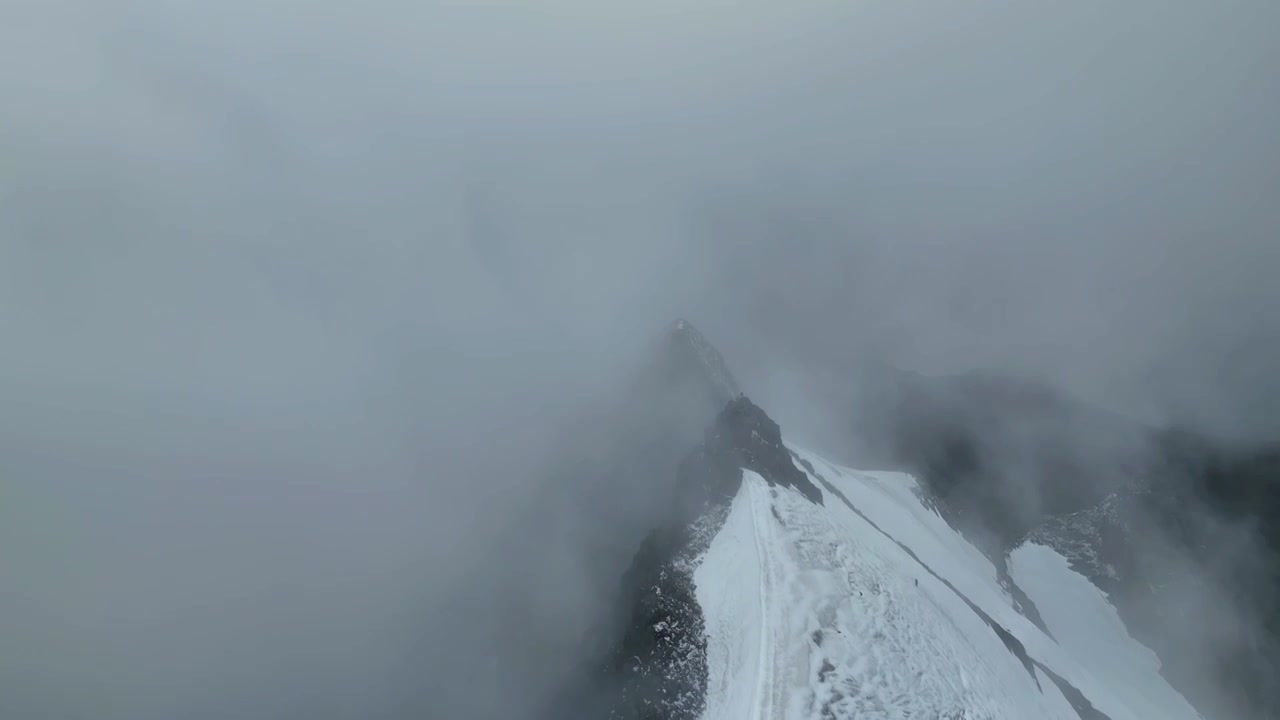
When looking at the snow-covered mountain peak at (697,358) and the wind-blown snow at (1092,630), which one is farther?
the snow-covered mountain peak at (697,358)

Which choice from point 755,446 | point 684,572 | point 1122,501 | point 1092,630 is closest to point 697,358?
point 755,446

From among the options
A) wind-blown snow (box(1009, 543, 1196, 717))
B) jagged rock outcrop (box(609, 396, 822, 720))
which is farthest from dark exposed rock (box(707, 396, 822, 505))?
wind-blown snow (box(1009, 543, 1196, 717))

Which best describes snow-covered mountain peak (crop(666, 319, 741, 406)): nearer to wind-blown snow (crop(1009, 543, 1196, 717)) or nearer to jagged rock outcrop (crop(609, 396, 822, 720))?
jagged rock outcrop (crop(609, 396, 822, 720))

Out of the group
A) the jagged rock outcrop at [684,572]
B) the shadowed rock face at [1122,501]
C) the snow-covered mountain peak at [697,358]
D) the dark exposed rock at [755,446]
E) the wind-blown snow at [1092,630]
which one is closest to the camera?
the jagged rock outcrop at [684,572]

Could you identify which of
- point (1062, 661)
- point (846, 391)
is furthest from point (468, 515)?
point (1062, 661)

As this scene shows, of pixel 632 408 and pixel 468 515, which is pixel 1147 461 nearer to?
pixel 632 408

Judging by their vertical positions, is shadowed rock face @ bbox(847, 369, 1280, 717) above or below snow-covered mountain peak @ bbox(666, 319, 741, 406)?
above

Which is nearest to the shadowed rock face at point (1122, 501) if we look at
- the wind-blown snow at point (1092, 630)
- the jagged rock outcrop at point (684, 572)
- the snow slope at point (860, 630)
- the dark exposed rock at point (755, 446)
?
the wind-blown snow at point (1092, 630)

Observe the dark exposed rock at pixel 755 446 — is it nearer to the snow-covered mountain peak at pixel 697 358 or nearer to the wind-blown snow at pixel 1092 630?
the snow-covered mountain peak at pixel 697 358

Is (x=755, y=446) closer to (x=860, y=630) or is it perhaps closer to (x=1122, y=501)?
(x=860, y=630)
